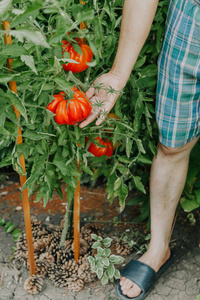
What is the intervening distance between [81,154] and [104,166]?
10.4 inches

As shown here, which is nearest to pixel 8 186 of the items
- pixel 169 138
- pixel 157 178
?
pixel 157 178

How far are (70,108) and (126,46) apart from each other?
13.1 inches

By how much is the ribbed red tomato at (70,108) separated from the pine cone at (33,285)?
826 mm

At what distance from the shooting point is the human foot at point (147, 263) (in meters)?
A: 1.60

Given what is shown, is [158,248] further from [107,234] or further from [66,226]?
[66,226]

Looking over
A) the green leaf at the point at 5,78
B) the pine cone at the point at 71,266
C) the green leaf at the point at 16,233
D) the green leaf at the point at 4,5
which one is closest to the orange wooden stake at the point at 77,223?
the pine cone at the point at 71,266

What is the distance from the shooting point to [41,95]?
46.5 inches

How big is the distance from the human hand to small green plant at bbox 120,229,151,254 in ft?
2.63

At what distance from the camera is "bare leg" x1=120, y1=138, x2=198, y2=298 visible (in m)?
1.56

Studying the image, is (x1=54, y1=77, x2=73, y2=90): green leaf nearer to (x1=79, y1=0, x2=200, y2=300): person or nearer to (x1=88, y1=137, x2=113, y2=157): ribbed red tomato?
(x1=79, y1=0, x2=200, y2=300): person

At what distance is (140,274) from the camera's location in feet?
5.39

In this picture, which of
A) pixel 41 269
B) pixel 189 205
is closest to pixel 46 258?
pixel 41 269

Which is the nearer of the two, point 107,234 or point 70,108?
point 70,108

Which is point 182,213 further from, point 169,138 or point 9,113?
point 9,113
